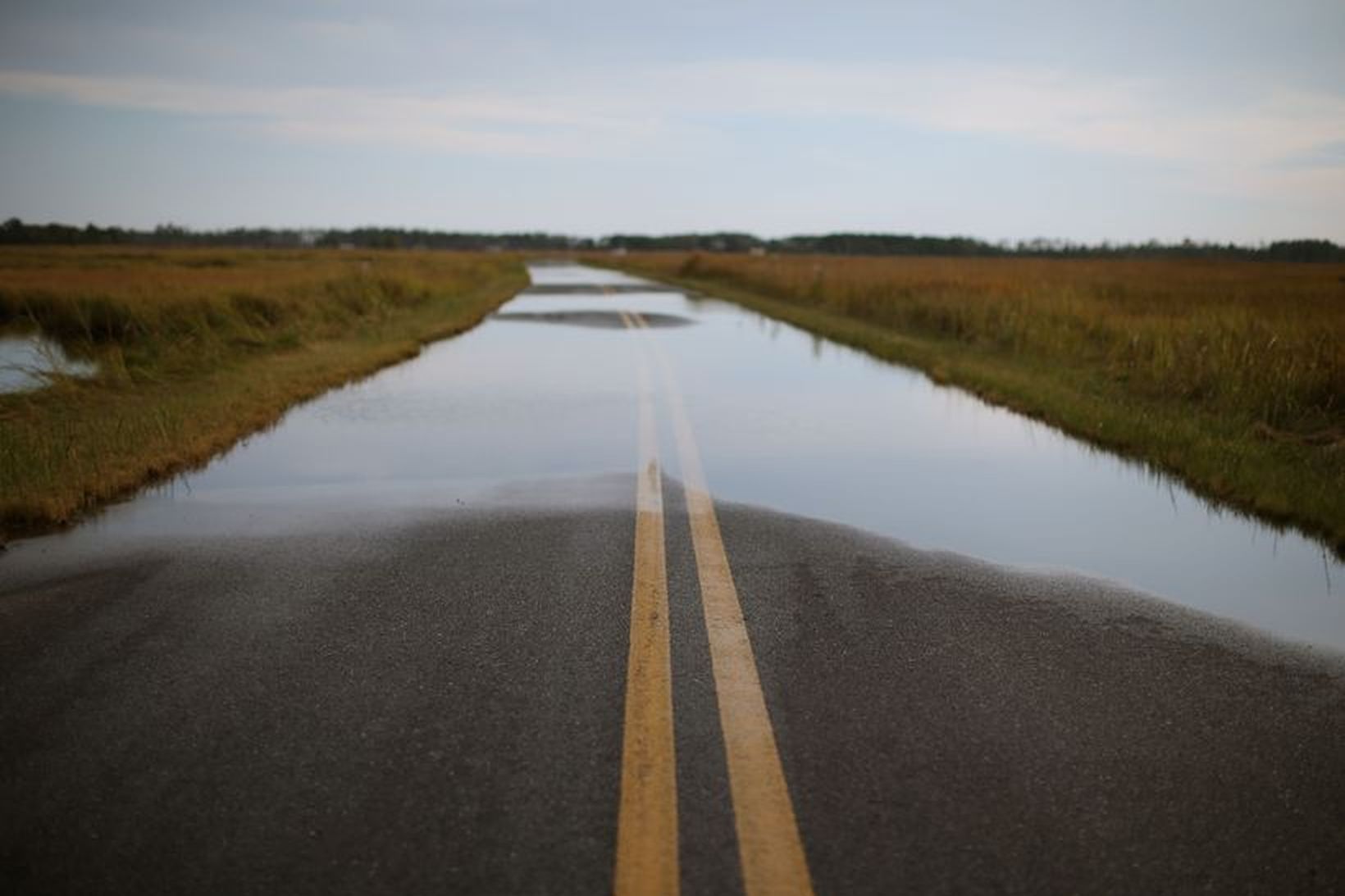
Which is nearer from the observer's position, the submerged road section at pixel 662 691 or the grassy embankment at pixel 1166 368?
the submerged road section at pixel 662 691

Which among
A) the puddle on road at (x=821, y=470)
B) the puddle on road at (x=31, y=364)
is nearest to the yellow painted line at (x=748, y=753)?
the puddle on road at (x=821, y=470)

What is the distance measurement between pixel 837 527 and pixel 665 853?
4012 mm

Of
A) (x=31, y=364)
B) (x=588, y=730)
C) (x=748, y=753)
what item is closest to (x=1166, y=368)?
(x=748, y=753)

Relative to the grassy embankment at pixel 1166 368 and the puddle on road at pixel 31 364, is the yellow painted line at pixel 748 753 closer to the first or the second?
the grassy embankment at pixel 1166 368

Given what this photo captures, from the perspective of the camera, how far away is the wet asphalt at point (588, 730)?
282 centimetres

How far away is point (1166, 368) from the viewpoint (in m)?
13.5

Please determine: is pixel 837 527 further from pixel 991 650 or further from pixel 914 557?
pixel 991 650

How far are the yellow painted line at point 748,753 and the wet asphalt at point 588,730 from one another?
6 cm

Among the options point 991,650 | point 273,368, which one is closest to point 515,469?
point 991,650

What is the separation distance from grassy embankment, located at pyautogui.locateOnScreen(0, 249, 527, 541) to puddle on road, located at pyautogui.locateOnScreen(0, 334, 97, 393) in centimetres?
26

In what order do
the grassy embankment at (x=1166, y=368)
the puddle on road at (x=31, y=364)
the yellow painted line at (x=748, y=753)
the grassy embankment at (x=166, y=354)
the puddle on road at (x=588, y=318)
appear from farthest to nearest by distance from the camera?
1. the puddle on road at (x=588, y=318)
2. the puddle on road at (x=31, y=364)
3. the grassy embankment at (x=1166, y=368)
4. the grassy embankment at (x=166, y=354)
5. the yellow painted line at (x=748, y=753)

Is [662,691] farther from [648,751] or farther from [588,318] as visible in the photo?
[588,318]

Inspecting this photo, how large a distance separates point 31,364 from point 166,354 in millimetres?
2337

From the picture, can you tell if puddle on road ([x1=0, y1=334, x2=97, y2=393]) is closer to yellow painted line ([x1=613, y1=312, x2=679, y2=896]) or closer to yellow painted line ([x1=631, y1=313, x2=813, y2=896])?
yellow painted line ([x1=613, y1=312, x2=679, y2=896])
